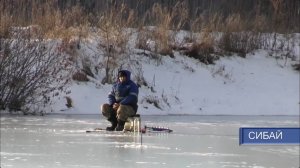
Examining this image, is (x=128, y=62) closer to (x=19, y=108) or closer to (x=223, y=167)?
(x=19, y=108)

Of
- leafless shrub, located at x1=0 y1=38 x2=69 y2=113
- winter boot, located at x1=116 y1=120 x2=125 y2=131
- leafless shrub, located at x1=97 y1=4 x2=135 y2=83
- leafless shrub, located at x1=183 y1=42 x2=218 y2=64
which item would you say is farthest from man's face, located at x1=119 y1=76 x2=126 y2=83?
leafless shrub, located at x1=183 y1=42 x2=218 y2=64

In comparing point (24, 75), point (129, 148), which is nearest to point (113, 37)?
point (24, 75)

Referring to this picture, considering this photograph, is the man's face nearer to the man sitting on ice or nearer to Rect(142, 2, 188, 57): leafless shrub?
the man sitting on ice

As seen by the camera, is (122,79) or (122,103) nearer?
(122,103)

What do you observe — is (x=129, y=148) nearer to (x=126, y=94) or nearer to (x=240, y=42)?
(x=126, y=94)

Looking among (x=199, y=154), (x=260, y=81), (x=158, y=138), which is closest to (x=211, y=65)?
(x=260, y=81)

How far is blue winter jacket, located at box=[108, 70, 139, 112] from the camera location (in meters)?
12.5

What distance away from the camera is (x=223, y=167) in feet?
28.2

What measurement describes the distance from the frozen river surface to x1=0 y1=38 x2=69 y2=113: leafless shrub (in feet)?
7.94

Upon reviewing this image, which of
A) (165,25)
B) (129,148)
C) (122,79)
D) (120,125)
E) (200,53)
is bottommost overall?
(129,148)

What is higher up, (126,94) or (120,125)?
(126,94)

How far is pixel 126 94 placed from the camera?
12.6 m

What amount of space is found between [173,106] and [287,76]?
5130mm

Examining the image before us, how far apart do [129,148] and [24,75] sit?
278 inches
